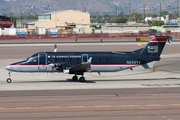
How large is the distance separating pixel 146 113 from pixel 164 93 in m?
6.60

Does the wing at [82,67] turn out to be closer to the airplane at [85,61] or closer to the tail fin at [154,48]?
the airplane at [85,61]

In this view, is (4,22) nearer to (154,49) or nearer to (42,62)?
(42,62)

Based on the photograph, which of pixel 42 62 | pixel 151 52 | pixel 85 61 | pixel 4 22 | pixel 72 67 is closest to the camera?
pixel 72 67

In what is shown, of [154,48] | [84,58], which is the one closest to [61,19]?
[154,48]

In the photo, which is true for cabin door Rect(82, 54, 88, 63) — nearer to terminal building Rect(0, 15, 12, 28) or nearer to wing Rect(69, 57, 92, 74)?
wing Rect(69, 57, 92, 74)

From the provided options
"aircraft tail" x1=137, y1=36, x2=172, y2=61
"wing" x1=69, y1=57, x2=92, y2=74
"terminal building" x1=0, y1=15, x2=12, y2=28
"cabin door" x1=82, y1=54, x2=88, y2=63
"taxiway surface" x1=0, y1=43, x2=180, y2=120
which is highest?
"terminal building" x1=0, y1=15, x2=12, y2=28

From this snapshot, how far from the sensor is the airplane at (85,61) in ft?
95.7

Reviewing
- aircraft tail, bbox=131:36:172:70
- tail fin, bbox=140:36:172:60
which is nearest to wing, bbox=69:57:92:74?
aircraft tail, bbox=131:36:172:70

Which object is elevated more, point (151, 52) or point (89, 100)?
point (151, 52)

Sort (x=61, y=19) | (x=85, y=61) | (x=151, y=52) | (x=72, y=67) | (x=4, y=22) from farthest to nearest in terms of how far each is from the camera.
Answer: (x=61, y=19) → (x=4, y=22) → (x=151, y=52) → (x=85, y=61) → (x=72, y=67)

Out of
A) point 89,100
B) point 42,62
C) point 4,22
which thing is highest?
point 4,22

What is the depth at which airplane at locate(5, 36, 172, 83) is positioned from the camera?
95.7 ft

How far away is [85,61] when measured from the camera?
2986cm

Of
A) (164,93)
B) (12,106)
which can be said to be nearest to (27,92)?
(12,106)
